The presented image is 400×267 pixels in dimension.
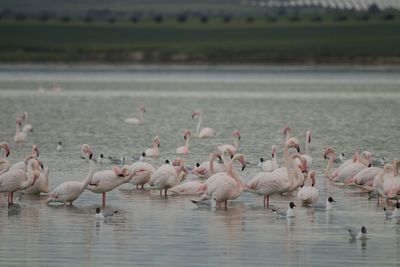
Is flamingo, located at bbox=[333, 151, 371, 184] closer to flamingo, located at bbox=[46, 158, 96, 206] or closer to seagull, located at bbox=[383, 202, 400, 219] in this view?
seagull, located at bbox=[383, 202, 400, 219]

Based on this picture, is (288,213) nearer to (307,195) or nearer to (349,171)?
(307,195)

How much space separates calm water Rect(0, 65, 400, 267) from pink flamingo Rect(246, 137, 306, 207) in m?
0.26

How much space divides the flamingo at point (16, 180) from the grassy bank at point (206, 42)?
218ft

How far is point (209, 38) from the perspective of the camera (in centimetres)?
9962

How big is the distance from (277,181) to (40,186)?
3589mm

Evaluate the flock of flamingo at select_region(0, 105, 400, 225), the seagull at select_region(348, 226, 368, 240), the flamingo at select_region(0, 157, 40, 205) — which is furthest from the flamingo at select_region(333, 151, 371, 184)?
the seagull at select_region(348, 226, 368, 240)

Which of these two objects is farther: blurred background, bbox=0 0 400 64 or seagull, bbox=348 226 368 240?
blurred background, bbox=0 0 400 64

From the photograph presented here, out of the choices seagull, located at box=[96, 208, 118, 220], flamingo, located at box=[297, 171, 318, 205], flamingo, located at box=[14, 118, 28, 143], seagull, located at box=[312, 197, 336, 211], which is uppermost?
flamingo, located at box=[14, 118, 28, 143]

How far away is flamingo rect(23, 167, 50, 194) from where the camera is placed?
21.6 m

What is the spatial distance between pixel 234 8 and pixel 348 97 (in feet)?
333

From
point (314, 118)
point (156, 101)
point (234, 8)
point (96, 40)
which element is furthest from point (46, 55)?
point (234, 8)

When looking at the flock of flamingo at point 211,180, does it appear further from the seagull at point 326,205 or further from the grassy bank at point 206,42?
the grassy bank at point 206,42

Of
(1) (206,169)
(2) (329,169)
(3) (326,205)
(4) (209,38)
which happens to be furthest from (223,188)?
(4) (209,38)

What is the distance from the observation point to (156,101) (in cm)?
5428
